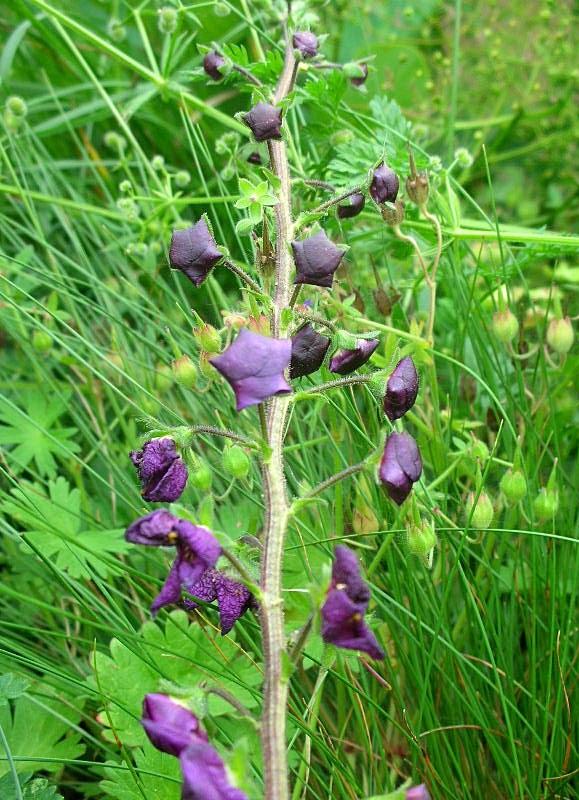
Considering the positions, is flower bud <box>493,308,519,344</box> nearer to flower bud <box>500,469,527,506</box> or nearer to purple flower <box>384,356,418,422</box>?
flower bud <box>500,469,527,506</box>

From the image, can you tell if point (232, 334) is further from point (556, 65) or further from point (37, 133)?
point (556, 65)

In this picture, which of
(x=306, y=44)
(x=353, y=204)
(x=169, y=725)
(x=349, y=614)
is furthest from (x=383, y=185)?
(x=169, y=725)

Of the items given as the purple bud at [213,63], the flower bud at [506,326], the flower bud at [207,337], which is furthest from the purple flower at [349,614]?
the purple bud at [213,63]

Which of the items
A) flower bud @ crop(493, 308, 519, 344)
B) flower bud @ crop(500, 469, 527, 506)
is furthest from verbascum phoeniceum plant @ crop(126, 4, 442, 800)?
flower bud @ crop(493, 308, 519, 344)

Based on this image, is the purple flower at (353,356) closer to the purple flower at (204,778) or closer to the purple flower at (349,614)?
the purple flower at (349,614)

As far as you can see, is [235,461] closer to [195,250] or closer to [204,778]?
[195,250]
